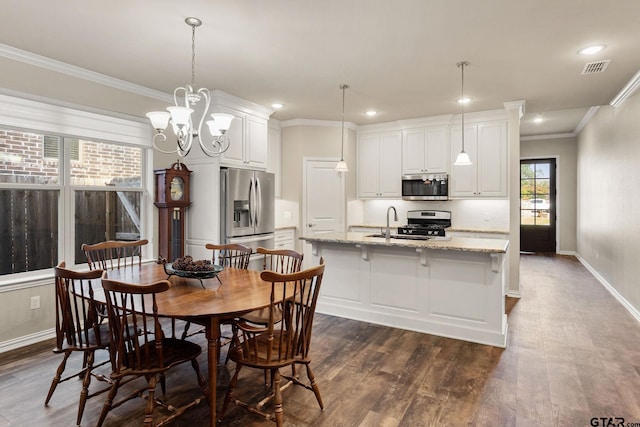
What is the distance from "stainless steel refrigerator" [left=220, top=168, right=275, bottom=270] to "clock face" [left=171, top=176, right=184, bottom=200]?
0.49m

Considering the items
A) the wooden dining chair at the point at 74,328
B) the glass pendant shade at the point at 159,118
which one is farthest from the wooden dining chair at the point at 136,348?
the glass pendant shade at the point at 159,118

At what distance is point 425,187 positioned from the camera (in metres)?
5.95

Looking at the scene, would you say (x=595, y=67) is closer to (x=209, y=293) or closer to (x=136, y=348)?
(x=209, y=293)

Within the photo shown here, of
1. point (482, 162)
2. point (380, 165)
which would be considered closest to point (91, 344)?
point (380, 165)

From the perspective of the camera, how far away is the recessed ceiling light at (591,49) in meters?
3.15

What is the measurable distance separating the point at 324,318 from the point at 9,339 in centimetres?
291

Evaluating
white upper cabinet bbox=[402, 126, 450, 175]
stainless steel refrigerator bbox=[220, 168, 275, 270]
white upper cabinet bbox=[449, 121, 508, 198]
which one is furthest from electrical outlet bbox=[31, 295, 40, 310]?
white upper cabinet bbox=[449, 121, 508, 198]

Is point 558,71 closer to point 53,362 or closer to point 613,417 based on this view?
point 613,417

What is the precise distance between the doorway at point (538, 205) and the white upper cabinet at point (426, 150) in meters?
4.36

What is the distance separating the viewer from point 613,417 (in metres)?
2.26

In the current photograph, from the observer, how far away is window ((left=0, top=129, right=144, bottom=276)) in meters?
3.43

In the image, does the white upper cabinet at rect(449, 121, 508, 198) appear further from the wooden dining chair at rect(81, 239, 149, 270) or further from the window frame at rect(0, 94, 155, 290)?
the wooden dining chair at rect(81, 239, 149, 270)

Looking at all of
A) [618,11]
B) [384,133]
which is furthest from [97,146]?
[618,11]

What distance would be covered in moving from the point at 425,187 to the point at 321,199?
5.46 ft
